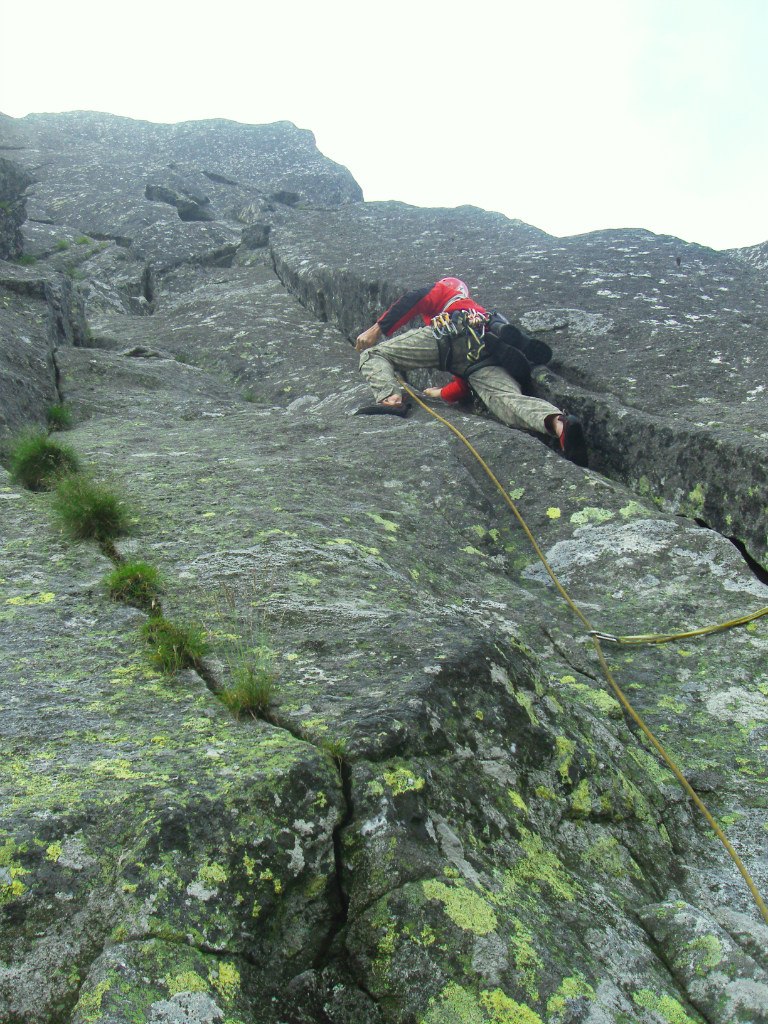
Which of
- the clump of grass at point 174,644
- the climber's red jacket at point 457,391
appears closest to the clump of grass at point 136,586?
the clump of grass at point 174,644

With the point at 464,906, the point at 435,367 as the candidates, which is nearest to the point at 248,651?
the point at 464,906

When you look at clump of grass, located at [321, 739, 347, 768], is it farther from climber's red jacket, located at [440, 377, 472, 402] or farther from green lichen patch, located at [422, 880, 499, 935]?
climber's red jacket, located at [440, 377, 472, 402]

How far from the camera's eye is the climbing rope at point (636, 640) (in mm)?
3467

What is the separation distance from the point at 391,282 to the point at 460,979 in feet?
34.5

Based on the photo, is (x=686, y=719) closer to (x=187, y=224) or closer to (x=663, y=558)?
(x=663, y=558)

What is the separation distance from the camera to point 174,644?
11.6 ft

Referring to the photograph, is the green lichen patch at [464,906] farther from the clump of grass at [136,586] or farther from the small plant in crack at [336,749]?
the clump of grass at [136,586]

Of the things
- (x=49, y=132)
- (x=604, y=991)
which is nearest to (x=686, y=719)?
(x=604, y=991)

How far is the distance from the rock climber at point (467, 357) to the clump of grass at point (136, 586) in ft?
15.8

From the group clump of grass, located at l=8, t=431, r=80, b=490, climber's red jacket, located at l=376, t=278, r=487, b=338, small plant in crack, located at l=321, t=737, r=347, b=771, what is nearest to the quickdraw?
climber's red jacket, located at l=376, t=278, r=487, b=338

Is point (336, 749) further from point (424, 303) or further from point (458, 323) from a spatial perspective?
point (424, 303)

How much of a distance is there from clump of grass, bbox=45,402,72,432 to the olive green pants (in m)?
3.31

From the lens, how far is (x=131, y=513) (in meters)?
5.05

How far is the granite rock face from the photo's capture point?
2311mm
